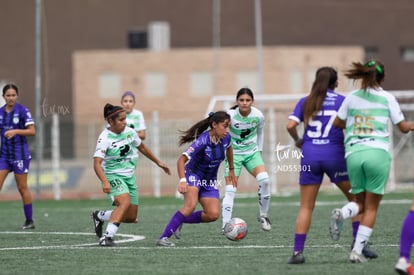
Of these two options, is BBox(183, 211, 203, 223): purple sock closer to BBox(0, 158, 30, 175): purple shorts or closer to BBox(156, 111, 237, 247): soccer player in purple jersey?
BBox(156, 111, 237, 247): soccer player in purple jersey

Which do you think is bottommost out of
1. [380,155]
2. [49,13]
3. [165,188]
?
[165,188]

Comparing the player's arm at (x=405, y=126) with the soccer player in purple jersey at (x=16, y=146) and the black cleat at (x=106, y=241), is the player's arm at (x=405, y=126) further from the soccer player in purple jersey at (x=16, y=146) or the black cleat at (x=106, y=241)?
the soccer player in purple jersey at (x=16, y=146)

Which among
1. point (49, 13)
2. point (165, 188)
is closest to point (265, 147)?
point (165, 188)

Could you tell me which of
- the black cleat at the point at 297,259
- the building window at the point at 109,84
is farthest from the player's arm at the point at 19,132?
the building window at the point at 109,84

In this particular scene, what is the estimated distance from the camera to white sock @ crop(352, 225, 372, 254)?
8859mm

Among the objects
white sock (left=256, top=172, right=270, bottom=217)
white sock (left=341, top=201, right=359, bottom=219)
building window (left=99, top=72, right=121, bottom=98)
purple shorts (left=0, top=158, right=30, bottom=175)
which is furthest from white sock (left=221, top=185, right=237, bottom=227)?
building window (left=99, top=72, right=121, bottom=98)

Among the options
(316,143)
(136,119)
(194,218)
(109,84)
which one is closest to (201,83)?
(109,84)

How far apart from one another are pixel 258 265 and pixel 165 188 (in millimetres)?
14952

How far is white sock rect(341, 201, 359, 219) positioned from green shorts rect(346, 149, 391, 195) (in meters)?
0.22

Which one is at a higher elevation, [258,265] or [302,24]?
[302,24]

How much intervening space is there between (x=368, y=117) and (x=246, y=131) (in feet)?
16.0

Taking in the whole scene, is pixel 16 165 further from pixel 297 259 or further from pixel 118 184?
pixel 297 259

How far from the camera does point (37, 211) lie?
727 inches

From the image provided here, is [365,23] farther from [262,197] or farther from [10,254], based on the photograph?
[10,254]
